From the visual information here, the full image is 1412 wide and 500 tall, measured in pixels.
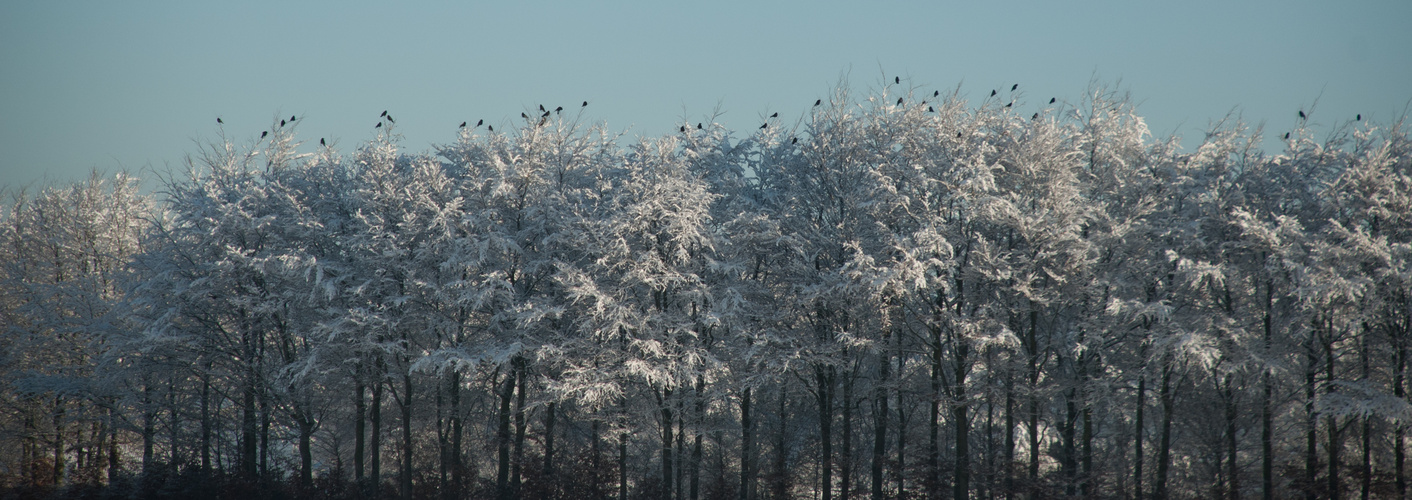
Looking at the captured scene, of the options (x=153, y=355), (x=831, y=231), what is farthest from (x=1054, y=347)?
(x=153, y=355)

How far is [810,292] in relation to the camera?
1902 cm

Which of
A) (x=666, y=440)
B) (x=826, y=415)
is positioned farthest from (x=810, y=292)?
(x=666, y=440)

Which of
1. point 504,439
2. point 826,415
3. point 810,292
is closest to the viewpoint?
point 810,292

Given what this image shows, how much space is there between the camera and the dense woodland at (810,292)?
60.6 ft

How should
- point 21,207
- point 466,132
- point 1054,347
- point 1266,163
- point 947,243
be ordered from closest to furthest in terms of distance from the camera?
point 947,243, point 1054,347, point 1266,163, point 466,132, point 21,207

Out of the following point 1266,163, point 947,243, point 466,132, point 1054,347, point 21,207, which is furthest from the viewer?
point 21,207

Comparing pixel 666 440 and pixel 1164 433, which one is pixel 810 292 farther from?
pixel 1164 433

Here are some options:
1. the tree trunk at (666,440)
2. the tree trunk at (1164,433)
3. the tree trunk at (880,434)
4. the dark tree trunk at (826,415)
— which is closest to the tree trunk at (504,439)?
the tree trunk at (666,440)

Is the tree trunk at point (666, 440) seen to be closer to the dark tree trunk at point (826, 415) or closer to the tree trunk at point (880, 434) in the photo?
the dark tree trunk at point (826, 415)

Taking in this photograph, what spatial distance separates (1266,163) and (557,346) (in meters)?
18.3

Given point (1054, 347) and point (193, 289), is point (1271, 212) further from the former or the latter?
point (193, 289)

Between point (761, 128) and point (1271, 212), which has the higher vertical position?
point (761, 128)

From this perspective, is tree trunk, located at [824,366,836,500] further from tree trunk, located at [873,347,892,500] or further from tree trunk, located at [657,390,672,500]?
tree trunk, located at [657,390,672,500]

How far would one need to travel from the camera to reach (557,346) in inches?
799
